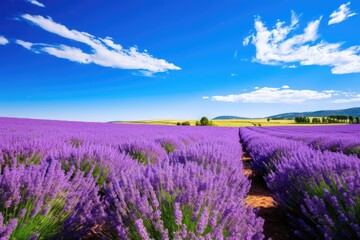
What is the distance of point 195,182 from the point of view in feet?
6.35

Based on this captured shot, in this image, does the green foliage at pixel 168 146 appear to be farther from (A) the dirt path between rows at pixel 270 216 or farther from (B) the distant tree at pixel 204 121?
(B) the distant tree at pixel 204 121

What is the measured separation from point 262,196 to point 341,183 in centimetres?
217

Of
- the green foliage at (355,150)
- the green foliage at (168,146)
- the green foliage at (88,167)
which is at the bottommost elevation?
the green foliage at (355,150)

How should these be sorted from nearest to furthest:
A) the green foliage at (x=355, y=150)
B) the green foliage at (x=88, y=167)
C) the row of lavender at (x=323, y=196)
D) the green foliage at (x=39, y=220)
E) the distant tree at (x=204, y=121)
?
1. the green foliage at (x=39, y=220)
2. the row of lavender at (x=323, y=196)
3. the green foliage at (x=88, y=167)
4. the green foliage at (x=355, y=150)
5. the distant tree at (x=204, y=121)

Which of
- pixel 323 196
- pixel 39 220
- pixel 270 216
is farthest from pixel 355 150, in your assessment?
pixel 39 220

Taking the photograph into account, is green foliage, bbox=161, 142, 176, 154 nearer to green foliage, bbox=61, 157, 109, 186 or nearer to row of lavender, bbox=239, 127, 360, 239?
green foliage, bbox=61, 157, 109, 186

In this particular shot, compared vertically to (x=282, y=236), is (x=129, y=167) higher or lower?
higher

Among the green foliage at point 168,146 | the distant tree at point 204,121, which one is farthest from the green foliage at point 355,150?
the distant tree at point 204,121

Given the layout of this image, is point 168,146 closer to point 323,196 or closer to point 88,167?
point 88,167

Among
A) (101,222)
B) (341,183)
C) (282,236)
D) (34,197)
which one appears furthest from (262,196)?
(34,197)

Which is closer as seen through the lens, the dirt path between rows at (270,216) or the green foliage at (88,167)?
the dirt path between rows at (270,216)

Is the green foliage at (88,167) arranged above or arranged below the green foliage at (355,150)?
above

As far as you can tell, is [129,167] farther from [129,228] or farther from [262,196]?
[262,196]

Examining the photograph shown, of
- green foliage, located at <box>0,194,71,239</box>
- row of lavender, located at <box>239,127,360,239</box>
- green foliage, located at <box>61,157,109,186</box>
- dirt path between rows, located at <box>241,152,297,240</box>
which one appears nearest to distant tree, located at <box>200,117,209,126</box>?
dirt path between rows, located at <box>241,152,297,240</box>
